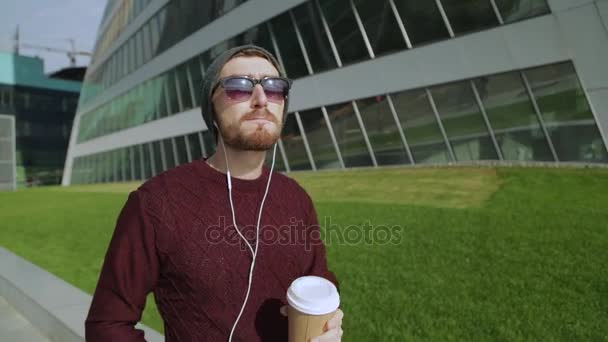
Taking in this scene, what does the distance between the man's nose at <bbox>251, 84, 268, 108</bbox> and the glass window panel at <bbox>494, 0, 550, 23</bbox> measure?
1042cm

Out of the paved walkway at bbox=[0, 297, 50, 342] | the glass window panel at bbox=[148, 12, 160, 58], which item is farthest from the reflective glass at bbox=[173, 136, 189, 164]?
the paved walkway at bbox=[0, 297, 50, 342]

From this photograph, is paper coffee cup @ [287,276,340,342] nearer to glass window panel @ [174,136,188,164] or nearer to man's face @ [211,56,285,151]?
man's face @ [211,56,285,151]

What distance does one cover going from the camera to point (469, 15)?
35.0 ft

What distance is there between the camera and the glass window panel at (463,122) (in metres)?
10.7

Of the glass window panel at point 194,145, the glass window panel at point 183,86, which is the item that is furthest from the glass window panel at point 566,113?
the glass window panel at point 183,86

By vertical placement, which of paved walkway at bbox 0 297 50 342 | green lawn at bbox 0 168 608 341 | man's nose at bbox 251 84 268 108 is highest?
man's nose at bbox 251 84 268 108

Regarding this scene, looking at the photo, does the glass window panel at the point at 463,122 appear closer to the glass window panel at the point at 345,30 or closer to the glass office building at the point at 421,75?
the glass office building at the point at 421,75

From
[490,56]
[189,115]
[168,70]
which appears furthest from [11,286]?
[168,70]

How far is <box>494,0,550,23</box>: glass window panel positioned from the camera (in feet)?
31.0

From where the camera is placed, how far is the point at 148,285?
1429 mm

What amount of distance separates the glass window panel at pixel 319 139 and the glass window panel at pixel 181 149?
9.07 metres

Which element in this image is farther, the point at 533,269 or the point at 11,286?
the point at 11,286

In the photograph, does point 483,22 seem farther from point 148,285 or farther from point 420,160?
point 148,285

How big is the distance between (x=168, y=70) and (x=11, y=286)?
19907mm
